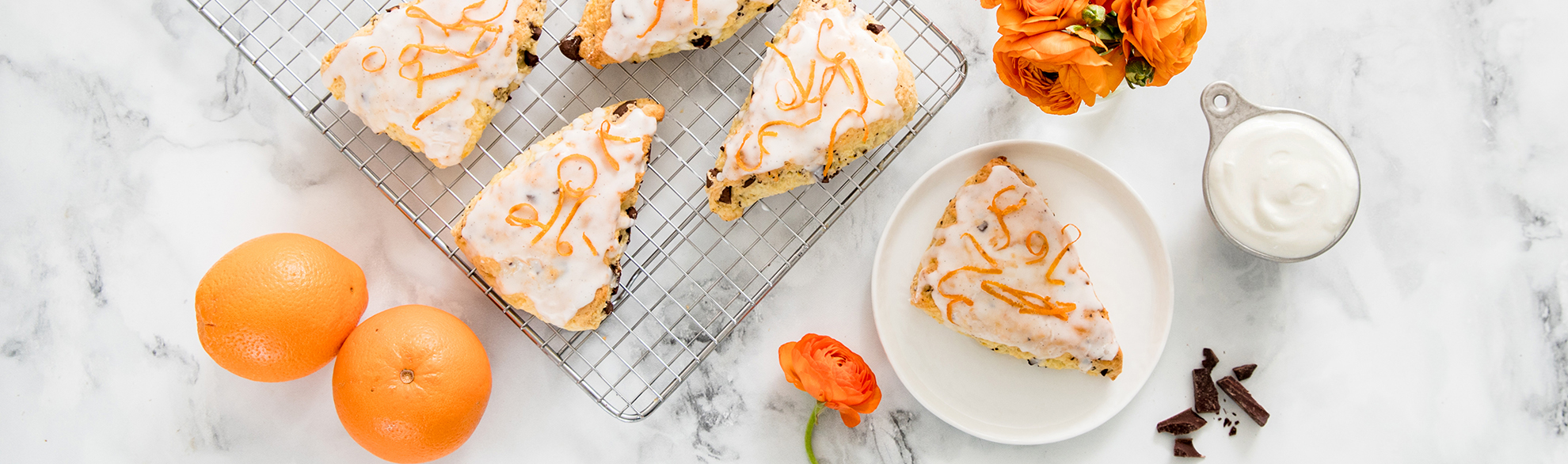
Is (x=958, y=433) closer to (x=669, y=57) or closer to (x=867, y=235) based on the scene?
(x=867, y=235)

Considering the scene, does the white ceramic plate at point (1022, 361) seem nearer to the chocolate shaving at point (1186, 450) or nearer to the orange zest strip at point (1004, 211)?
the orange zest strip at point (1004, 211)

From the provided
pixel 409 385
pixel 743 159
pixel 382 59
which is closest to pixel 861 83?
pixel 743 159

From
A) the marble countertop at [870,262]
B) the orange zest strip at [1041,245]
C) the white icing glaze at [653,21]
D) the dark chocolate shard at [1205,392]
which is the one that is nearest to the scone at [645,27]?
the white icing glaze at [653,21]

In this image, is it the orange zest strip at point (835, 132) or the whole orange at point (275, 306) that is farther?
the orange zest strip at point (835, 132)

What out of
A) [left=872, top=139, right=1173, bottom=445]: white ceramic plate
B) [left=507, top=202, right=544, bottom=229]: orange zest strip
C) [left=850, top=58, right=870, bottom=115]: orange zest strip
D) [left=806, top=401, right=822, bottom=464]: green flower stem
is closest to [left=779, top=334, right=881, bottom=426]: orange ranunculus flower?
[left=806, top=401, right=822, bottom=464]: green flower stem

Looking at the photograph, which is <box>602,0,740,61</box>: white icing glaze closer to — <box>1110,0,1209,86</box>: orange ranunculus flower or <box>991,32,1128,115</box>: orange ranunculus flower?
<box>991,32,1128,115</box>: orange ranunculus flower

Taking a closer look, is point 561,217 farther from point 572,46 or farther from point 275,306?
point 275,306

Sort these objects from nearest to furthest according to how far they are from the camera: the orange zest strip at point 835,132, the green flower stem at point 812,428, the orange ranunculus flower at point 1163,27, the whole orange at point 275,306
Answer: the orange ranunculus flower at point 1163,27 → the whole orange at point 275,306 → the orange zest strip at point 835,132 → the green flower stem at point 812,428
